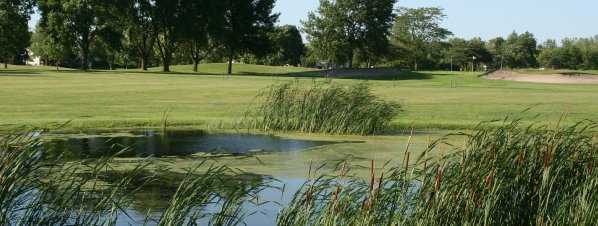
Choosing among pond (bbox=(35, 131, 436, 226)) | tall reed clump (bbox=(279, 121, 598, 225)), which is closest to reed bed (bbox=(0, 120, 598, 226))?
tall reed clump (bbox=(279, 121, 598, 225))

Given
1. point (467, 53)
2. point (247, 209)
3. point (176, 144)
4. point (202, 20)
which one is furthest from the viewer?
point (467, 53)

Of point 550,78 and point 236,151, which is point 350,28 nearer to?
point 550,78

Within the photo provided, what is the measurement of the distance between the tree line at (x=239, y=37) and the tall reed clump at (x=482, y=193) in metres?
72.0

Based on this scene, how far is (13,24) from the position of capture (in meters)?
79.0

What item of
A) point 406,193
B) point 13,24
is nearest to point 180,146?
point 406,193

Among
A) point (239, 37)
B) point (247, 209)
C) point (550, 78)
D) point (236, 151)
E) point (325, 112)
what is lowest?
point (247, 209)

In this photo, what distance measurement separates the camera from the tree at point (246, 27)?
84.1m

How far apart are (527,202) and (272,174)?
6.27m

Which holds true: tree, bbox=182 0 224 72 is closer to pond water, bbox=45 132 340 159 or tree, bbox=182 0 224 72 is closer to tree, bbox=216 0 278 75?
tree, bbox=216 0 278 75

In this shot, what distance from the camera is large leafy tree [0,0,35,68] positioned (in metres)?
77.9

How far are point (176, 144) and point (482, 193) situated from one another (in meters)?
12.3

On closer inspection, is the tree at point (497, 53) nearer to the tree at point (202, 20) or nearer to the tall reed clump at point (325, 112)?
the tree at point (202, 20)

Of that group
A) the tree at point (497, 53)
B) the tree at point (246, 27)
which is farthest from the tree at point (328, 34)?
the tree at point (497, 53)

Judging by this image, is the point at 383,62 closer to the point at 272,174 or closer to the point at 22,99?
the point at 22,99
